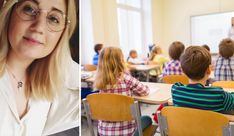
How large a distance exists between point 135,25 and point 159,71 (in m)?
2.26

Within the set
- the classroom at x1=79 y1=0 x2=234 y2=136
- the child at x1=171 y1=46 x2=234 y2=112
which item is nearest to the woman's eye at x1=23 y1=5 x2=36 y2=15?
the classroom at x1=79 y1=0 x2=234 y2=136

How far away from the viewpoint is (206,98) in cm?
142

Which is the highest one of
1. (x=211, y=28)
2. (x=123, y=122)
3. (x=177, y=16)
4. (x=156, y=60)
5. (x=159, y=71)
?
(x=177, y=16)

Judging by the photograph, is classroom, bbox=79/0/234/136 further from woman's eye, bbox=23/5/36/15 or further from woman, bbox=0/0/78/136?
woman's eye, bbox=23/5/36/15

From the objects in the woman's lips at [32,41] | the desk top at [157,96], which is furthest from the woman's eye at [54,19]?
the desk top at [157,96]

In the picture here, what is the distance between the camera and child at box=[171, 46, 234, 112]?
1.42 metres

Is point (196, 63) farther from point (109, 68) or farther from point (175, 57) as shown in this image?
point (175, 57)

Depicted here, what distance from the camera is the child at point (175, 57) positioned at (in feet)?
9.00

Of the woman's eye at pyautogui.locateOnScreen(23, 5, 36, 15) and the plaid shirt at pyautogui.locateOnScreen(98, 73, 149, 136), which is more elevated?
the woman's eye at pyautogui.locateOnScreen(23, 5, 36, 15)

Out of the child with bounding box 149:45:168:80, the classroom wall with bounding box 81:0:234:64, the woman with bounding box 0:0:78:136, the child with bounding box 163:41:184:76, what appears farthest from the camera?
the classroom wall with bounding box 81:0:234:64

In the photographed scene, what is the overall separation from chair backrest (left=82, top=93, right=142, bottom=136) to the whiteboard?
16.7ft

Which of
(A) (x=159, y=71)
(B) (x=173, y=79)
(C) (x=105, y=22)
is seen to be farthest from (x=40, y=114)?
(C) (x=105, y=22)

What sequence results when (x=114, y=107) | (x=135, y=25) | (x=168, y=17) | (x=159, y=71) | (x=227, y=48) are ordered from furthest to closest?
(x=168, y=17) < (x=135, y=25) < (x=159, y=71) < (x=227, y=48) < (x=114, y=107)

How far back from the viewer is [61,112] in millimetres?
1158
